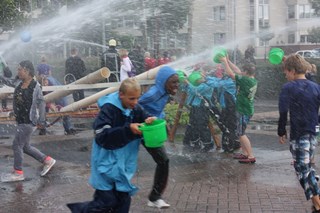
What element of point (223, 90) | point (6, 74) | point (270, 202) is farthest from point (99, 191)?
point (6, 74)

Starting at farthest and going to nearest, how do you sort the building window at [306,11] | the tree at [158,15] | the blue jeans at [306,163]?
1. the building window at [306,11]
2. the tree at [158,15]
3. the blue jeans at [306,163]

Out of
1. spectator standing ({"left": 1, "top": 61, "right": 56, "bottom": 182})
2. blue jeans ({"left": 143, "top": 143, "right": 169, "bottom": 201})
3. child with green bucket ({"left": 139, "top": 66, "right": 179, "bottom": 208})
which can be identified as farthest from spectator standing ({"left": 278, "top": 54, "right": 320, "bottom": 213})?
spectator standing ({"left": 1, "top": 61, "right": 56, "bottom": 182})

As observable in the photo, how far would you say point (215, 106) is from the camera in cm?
1000

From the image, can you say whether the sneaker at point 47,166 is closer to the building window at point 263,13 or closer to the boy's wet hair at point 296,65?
the boy's wet hair at point 296,65

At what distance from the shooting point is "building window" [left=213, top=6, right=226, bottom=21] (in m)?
26.3

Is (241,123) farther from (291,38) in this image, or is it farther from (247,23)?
(291,38)

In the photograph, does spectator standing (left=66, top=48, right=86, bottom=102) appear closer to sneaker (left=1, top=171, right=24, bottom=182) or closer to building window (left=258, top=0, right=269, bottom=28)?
sneaker (left=1, top=171, right=24, bottom=182)

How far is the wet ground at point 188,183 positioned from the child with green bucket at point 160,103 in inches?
6.5

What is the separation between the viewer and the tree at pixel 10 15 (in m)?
18.8

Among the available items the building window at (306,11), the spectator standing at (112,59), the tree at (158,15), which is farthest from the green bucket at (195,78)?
the building window at (306,11)

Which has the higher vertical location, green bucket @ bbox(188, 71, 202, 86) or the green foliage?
green bucket @ bbox(188, 71, 202, 86)

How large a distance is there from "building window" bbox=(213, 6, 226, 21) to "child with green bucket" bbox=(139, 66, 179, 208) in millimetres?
20598

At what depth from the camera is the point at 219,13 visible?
27281 millimetres

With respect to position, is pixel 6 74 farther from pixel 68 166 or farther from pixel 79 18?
pixel 68 166
